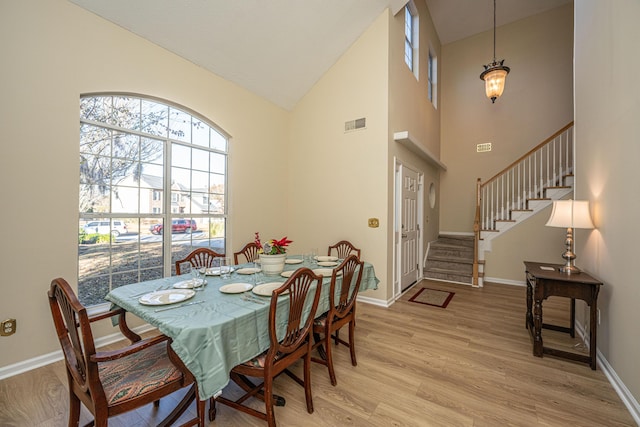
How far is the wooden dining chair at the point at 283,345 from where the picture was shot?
5.22 ft

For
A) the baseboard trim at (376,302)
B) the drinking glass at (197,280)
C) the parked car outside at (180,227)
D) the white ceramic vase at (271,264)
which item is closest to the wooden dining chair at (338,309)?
the white ceramic vase at (271,264)

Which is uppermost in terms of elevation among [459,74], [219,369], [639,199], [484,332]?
[459,74]

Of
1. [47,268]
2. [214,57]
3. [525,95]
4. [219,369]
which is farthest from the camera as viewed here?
[525,95]

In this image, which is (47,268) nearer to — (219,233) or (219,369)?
(219,233)

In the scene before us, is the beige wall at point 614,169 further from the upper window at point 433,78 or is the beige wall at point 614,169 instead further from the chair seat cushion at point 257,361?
the upper window at point 433,78

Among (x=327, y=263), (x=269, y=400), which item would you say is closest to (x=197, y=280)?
(x=269, y=400)

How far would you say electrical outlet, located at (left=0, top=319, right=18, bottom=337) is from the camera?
2.19 meters

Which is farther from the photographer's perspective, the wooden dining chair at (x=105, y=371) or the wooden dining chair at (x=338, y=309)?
the wooden dining chair at (x=338, y=309)

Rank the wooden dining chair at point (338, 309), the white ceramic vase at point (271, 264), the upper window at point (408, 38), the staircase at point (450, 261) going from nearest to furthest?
1. the wooden dining chair at point (338, 309)
2. the white ceramic vase at point (271, 264)
3. the upper window at point (408, 38)
4. the staircase at point (450, 261)

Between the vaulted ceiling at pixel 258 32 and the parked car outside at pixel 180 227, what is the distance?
2083 mm

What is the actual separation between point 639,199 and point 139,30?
4661mm

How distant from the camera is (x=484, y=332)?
3119 mm

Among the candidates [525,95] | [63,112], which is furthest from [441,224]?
[63,112]

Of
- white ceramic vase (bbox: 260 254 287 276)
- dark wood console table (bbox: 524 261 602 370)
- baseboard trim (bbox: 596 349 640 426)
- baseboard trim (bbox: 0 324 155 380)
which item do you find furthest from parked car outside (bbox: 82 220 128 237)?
baseboard trim (bbox: 596 349 640 426)
